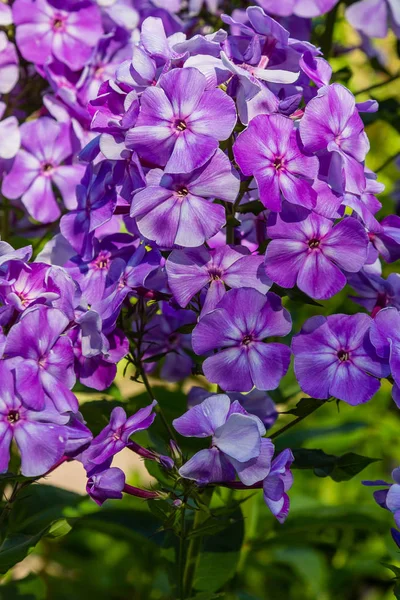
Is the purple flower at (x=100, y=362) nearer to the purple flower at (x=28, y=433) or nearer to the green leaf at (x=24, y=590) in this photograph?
the purple flower at (x=28, y=433)

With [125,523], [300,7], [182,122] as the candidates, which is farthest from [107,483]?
[300,7]

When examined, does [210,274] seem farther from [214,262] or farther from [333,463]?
[333,463]

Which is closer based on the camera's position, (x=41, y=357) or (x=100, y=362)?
(x=41, y=357)

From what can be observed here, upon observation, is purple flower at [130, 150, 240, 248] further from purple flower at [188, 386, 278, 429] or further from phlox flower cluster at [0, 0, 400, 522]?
purple flower at [188, 386, 278, 429]

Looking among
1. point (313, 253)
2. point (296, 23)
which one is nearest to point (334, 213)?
point (313, 253)

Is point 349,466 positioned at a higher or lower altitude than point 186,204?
lower

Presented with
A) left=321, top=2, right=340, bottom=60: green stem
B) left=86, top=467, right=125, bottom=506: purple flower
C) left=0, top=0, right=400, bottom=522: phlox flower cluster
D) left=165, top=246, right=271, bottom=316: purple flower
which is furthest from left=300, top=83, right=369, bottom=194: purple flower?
left=321, top=2, right=340, bottom=60: green stem

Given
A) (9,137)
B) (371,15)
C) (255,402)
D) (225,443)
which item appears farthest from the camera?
(371,15)
